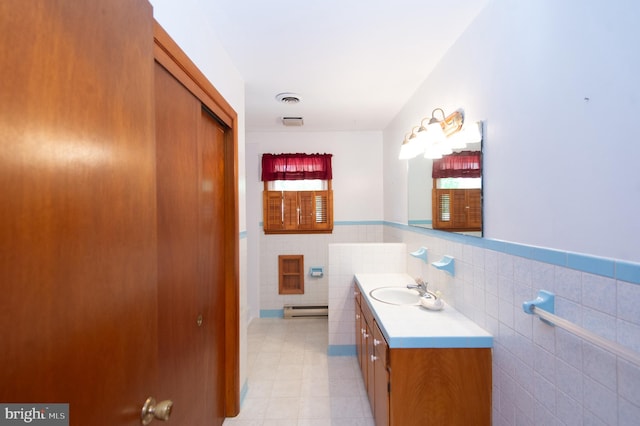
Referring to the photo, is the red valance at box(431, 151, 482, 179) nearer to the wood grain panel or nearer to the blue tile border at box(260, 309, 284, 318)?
the wood grain panel

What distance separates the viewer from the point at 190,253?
133cm

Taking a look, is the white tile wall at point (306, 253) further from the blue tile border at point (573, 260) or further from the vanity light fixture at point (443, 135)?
the blue tile border at point (573, 260)

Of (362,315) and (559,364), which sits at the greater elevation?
(559,364)

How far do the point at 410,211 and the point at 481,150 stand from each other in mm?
1133

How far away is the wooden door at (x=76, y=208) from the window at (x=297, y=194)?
2.88m

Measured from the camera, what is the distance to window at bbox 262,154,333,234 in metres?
3.61

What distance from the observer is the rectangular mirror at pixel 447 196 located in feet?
4.90

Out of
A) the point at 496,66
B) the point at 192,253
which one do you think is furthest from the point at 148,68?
the point at 496,66

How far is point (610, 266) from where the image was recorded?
0.79 meters

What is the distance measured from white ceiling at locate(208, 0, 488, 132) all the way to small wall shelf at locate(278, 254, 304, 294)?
1940 mm

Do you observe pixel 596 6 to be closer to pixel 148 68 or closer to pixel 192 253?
pixel 148 68

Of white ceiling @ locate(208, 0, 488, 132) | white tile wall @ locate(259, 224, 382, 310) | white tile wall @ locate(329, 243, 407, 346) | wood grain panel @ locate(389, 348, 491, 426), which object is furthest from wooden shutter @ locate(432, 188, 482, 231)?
white tile wall @ locate(259, 224, 382, 310)

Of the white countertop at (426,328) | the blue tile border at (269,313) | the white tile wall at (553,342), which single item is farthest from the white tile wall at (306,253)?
the white tile wall at (553,342)

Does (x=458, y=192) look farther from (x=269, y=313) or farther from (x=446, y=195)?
(x=269, y=313)
